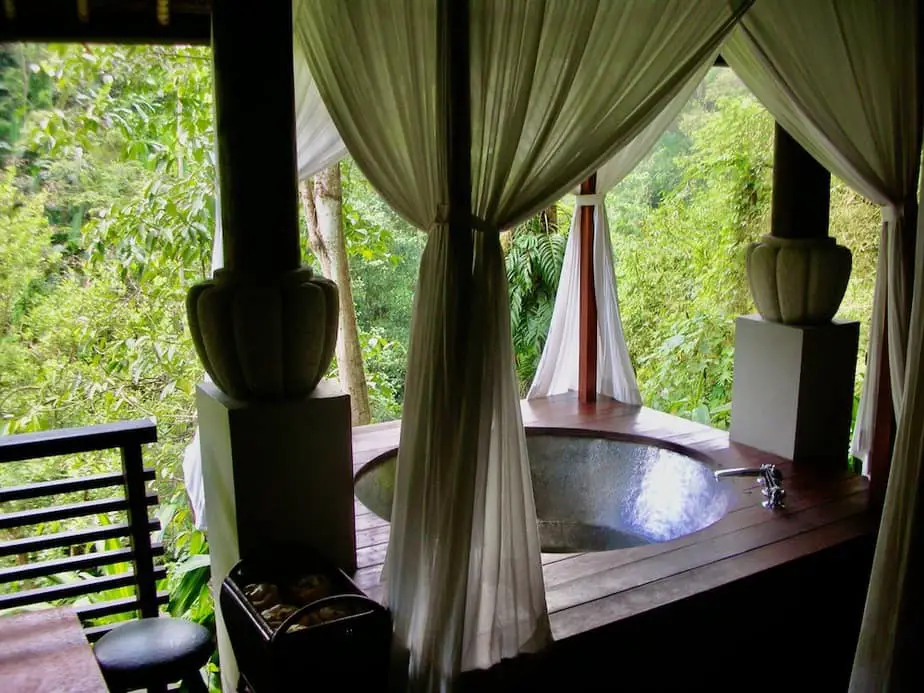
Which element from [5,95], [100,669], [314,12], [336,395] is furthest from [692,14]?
[5,95]

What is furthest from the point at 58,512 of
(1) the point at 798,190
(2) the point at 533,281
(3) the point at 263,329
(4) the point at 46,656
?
(2) the point at 533,281

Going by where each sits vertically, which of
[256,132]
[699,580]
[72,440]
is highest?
[256,132]

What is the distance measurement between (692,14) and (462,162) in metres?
0.83

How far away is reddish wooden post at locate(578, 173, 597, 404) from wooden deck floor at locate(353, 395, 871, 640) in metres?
0.83

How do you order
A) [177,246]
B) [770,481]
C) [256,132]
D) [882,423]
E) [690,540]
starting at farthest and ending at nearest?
[177,246], [882,423], [770,481], [690,540], [256,132]

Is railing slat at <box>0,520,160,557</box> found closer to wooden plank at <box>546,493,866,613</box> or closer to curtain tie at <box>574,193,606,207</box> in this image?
wooden plank at <box>546,493,866,613</box>

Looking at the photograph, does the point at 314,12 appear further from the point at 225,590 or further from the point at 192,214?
the point at 192,214

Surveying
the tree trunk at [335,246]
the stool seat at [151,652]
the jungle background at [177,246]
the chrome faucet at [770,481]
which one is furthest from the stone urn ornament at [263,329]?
the tree trunk at [335,246]

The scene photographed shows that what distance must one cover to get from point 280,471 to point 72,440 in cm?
60

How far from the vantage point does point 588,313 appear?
14.2ft

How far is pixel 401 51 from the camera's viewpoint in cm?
224

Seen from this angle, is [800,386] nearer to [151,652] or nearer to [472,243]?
[472,243]

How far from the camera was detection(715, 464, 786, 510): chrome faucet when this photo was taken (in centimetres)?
313

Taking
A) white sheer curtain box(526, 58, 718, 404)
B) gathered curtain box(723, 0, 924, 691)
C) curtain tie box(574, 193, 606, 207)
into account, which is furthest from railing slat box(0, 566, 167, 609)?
gathered curtain box(723, 0, 924, 691)
